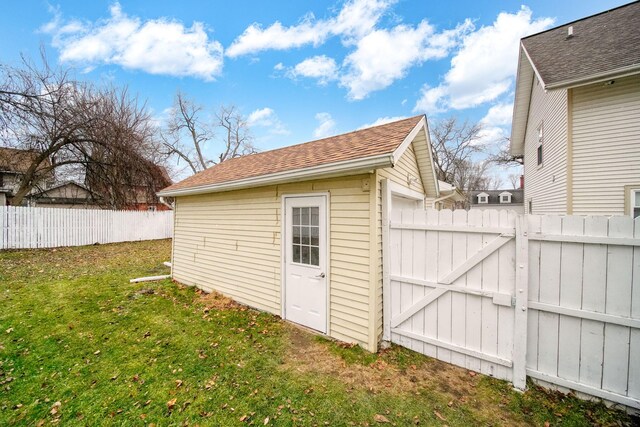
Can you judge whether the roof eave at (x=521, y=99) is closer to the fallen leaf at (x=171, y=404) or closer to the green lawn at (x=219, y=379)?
the green lawn at (x=219, y=379)

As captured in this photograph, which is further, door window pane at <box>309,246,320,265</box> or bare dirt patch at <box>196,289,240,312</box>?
bare dirt patch at <box>196,289,240,312</box>

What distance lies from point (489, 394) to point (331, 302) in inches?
89.2

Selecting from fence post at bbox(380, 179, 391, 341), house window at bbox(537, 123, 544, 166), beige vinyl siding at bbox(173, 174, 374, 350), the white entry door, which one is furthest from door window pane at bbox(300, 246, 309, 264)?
house window at bbox(537, 123, 544, 166)

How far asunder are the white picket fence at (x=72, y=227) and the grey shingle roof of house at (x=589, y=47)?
19.1m

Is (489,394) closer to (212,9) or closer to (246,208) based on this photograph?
(246,208)

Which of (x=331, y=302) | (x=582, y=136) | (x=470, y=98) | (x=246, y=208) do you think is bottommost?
(x=331, y=302)

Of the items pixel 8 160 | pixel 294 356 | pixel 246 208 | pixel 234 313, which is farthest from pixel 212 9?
pixel 8 160

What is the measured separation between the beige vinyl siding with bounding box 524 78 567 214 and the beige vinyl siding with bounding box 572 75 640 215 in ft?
1.16

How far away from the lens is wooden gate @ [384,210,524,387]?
3.10m

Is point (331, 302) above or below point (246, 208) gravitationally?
below

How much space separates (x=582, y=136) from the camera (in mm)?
6477

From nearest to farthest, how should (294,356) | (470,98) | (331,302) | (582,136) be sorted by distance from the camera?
(294,356) < (331,302) < (582,136) < (470,98)

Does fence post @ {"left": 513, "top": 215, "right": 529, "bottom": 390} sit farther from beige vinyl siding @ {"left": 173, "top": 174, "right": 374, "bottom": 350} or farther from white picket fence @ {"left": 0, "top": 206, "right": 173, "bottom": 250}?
white picket fence @ {"left": 0, "top": 206, "right": 173, "bottom": 250}

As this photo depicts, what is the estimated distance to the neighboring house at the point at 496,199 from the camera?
113 ft
